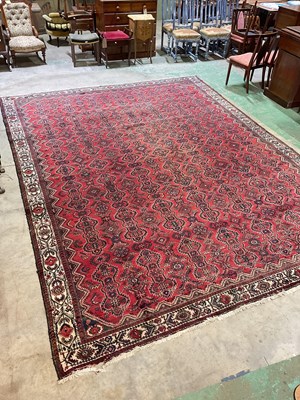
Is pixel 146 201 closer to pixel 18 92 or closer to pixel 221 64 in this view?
pixel 18 92

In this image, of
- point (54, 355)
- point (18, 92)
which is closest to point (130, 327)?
point (54, 355)

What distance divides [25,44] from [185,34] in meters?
2.83

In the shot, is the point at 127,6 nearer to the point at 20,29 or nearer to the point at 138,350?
the point at 20,29

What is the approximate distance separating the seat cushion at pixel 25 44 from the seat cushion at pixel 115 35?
1.13 m

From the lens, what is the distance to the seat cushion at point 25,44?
19.2ft

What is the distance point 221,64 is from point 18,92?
3743 mm

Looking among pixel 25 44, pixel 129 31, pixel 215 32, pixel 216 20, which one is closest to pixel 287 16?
pixel 215 32

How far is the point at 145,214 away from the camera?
3076mm

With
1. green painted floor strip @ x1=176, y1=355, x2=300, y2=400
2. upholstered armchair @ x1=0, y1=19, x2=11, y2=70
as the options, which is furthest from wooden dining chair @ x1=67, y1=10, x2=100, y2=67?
green painted floor strip @ x1=176, y1=355, x2=300, y2=400

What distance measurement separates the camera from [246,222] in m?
3.02

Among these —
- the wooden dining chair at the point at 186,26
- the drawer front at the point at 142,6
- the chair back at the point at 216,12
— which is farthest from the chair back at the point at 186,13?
the drawer front at the point at 142,6

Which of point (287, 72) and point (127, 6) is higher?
point (127, 6)

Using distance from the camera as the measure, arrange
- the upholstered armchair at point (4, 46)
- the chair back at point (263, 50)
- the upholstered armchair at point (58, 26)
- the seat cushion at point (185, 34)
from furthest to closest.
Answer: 1. the upholstered armchair at point (58, 26)
2. the seat cushion at point (185, 34)
3. the upholstered armchair at point (4, 46)
4. the chair back at point (263, 50)

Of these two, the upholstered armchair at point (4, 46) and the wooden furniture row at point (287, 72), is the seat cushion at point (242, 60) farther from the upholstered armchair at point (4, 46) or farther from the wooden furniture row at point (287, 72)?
the upholstered armchair at point (4, 46)
